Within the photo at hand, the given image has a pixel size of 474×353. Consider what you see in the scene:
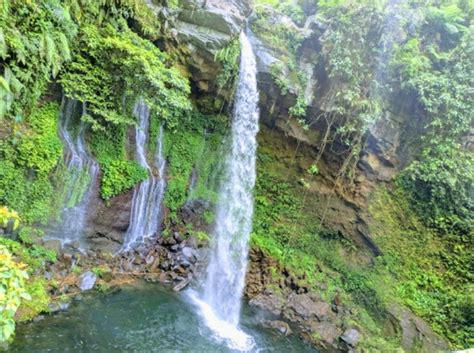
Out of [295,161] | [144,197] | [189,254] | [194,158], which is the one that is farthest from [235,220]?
[144,197]

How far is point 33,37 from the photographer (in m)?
7.05

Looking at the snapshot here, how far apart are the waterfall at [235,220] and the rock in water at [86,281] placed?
9.36 ft

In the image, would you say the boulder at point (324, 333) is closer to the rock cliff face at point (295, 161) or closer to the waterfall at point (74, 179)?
the rock cliff face at point (295, 161)

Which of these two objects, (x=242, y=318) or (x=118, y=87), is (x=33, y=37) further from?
(x=242, y=318)

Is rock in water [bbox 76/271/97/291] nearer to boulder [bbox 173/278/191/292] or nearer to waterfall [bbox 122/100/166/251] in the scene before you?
waterfall [bbox 122/100/166/251]

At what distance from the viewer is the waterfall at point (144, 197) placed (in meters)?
10.6

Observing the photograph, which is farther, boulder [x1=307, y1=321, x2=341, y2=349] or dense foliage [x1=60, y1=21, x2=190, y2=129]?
boulder [x1=307, y1=321, x2=341, y2=349]

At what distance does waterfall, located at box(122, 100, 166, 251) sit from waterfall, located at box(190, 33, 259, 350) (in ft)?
7.84

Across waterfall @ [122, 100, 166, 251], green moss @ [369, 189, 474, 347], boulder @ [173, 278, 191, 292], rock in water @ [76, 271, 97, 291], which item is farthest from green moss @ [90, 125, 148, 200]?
green moss @ [369, 189, 474, 347]

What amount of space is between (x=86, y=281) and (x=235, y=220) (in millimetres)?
5593

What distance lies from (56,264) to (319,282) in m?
8.17

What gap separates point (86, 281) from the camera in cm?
838

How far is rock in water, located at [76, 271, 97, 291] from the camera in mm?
8242

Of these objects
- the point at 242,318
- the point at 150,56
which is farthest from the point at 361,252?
the point at 150,56
